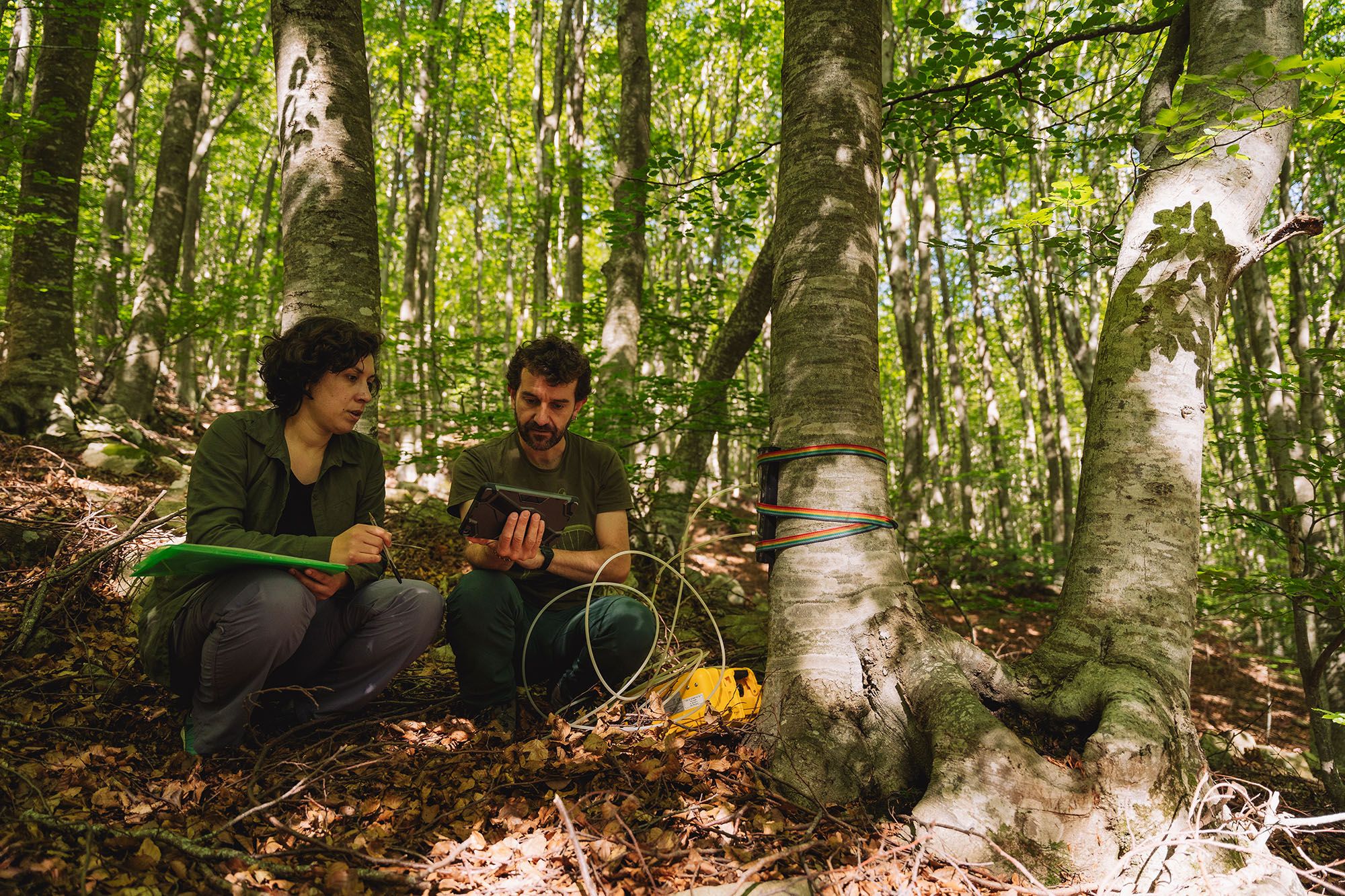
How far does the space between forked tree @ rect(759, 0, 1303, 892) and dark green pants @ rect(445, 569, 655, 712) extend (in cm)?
67

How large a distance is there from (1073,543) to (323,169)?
3802 mm

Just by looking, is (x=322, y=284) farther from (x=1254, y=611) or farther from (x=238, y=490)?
(x=1254, y=611)

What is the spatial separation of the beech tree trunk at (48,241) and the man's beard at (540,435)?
6.11m

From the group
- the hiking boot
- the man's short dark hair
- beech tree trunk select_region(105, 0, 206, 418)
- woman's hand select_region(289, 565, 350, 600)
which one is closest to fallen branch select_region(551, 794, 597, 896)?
woman's hand select_region(289, 565, 350, 600)

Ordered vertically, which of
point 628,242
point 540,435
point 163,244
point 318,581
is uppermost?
point 163,244

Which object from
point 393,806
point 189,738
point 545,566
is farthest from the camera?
point 545,566

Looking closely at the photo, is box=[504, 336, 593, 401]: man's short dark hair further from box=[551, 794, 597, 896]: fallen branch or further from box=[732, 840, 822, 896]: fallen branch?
box=[732, 840, 822, 896]: fallen branch

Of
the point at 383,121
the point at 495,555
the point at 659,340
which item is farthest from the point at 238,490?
the point at 383,121

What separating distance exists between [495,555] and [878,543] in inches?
60.6

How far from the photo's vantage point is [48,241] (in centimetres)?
668

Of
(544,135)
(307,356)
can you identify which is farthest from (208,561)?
(544,135)

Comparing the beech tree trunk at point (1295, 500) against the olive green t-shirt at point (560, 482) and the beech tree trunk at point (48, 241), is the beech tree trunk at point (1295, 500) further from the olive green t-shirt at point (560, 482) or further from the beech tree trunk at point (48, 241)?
the beech tree trunk at point (48, 241)

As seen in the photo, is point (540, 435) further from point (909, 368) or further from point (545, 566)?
point (909, 368)

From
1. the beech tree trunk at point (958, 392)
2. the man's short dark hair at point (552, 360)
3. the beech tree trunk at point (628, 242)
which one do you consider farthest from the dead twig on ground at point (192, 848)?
the beech tree trunk at point (958, 392)
